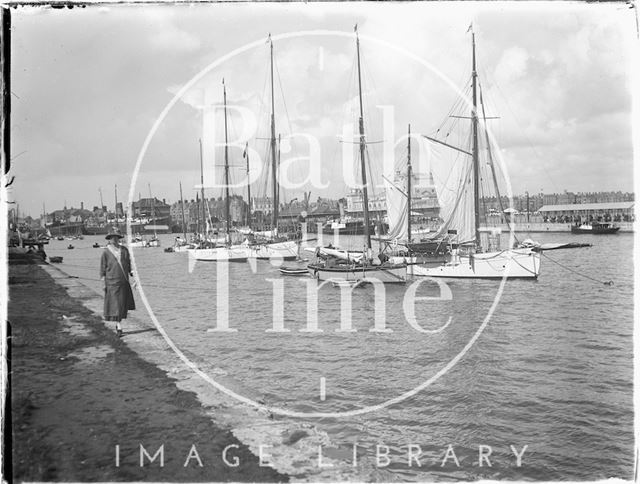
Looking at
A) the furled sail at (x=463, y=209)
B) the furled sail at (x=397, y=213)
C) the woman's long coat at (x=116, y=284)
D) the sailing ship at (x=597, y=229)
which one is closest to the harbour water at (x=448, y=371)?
the woman's long coat at (x=116, y=284)

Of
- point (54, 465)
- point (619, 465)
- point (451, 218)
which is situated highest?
point (451, 218)

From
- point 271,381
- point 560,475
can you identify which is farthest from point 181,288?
point 560,475

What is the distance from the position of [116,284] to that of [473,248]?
30271 mm

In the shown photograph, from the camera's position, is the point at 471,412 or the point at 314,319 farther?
the point at 314,319

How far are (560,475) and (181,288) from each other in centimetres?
2572

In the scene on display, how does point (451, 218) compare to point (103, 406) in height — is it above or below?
above

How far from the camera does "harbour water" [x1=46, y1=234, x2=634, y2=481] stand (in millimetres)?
8016

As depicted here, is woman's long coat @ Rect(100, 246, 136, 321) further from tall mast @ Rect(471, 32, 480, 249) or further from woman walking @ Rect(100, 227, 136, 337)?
tall mast @ Rect(471, 32, 480, 249)

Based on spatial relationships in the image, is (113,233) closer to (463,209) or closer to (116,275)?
(116,275)

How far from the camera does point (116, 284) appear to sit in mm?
9391

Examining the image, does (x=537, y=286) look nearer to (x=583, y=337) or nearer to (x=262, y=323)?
(x=583, y=337)

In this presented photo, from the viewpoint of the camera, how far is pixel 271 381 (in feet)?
36.3

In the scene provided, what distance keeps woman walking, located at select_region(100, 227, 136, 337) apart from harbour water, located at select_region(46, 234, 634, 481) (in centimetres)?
170

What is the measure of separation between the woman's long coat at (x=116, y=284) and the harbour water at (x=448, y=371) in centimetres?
167
